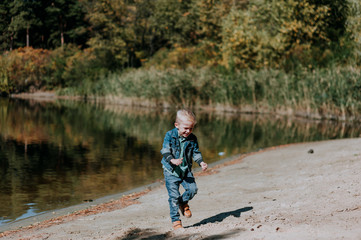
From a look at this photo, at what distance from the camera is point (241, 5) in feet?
201

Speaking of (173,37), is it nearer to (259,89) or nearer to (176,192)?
(259,89)

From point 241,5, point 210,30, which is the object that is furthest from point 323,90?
point 241,5

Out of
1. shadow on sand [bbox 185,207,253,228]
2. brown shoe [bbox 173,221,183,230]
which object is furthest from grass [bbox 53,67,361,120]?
brown shoe [bbox 173,221,183,230]

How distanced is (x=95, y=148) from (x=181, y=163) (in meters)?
12.2

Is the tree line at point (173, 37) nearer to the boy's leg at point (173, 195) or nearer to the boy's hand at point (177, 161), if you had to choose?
the boy's leg at point (173, 195)

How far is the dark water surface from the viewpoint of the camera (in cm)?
1012

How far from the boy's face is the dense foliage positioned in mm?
19257

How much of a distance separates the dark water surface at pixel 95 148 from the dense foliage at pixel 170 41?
5653 mm

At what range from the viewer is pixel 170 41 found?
6100cm

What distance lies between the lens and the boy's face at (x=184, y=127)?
17.9ft

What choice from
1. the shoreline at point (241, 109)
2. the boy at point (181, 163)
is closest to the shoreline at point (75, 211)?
the boy at point (181, 163)

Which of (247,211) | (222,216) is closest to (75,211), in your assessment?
(222,216)

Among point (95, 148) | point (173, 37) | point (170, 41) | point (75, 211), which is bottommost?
point (95, 148)

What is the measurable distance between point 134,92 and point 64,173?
1178 inches
